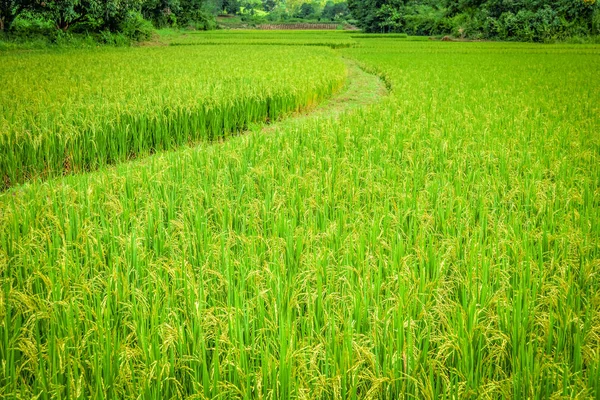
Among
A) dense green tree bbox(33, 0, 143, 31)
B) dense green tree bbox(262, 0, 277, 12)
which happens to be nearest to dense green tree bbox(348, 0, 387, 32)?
dense green tree bbox(33, 0, 143, 31)

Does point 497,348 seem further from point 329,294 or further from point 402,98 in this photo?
point 402,98

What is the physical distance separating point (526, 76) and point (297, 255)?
12.4 metres

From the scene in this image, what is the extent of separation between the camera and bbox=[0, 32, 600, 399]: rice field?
1632 mm

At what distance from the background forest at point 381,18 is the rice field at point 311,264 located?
15.3 metres

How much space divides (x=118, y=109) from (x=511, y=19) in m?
35.6

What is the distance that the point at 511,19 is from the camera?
1387 inches

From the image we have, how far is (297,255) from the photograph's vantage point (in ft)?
8.39

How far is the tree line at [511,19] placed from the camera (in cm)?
3319

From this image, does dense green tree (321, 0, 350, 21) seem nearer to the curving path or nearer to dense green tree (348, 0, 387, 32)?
dense green tree (348, 0, 387, 32)

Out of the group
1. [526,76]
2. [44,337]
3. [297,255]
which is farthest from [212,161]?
[526,76]

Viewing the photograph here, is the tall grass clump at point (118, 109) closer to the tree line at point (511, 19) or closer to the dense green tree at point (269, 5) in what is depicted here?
the tree line at point (511, 19)

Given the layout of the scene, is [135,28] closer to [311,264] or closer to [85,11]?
[85,11]

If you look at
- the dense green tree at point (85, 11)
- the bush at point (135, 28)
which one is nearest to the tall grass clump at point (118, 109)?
the dense green tree at point (85, 11)

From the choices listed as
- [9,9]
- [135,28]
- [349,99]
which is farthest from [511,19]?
[9,9]
